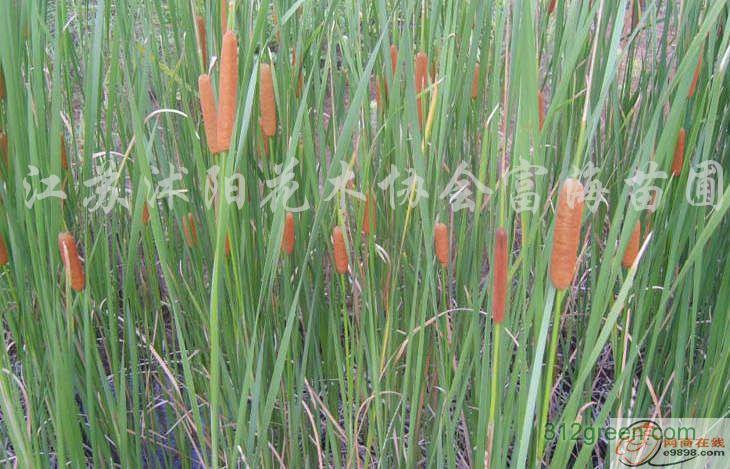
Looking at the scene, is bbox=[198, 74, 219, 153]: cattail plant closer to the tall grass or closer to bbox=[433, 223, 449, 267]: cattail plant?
the tall grass

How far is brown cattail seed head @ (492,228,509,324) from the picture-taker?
0.53 metres

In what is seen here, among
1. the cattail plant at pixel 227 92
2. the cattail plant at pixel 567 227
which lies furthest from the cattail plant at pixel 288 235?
the cattail plant at pixel 567 227

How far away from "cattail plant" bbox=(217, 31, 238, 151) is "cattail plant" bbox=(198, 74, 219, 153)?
1.0 inches

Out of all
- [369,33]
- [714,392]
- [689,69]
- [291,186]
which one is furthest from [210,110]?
[714,392]

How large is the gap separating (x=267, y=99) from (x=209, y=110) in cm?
13

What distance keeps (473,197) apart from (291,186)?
333mm

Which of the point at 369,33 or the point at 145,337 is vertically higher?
the point at 369,33

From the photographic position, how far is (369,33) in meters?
1.06

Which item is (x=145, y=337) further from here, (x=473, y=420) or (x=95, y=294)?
(x=473, y=420)

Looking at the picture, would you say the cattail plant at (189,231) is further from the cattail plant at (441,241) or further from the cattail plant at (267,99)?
the cattail plant at (441,241)

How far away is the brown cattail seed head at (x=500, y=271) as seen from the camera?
531 millimetres

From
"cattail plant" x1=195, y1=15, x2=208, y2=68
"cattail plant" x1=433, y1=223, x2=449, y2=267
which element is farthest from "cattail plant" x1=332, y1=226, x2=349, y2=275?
"cattail plant" x1=195, y1=15, x2=208, y2=68

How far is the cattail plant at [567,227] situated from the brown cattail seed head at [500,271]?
4 cm

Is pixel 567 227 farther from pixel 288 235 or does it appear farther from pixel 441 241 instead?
pixel 288 235
